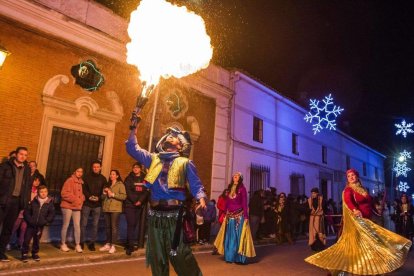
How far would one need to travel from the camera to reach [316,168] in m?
24.9

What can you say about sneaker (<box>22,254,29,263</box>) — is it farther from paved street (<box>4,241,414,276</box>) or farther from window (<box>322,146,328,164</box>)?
window (<box>322,146,328,164</box>)

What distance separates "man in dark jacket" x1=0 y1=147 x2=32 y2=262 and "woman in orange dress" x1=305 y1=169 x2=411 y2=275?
560cm

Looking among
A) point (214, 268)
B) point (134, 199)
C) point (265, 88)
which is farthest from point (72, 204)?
point (265, 88)

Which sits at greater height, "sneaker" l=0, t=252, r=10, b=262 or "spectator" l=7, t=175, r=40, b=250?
"spectator" l=7, t=175, r=40, b=250

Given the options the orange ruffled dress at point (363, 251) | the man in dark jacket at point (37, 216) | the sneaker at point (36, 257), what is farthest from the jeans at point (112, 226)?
the orange ruffled dress at point (363, 251)

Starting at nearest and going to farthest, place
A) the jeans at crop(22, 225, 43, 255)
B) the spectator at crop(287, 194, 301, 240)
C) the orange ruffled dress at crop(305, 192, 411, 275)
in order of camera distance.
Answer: the orange ruffled dress at crop(305, 192, 411, 275) < the jeans at crop(22, 225, 43, 255) < the spectator at crop(287, 194, 301, 240)

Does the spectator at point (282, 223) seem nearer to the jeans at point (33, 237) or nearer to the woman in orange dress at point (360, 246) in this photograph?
the woman in orange dress at point (360, 246)

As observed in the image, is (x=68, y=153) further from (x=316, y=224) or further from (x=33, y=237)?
(x=316, y=224)

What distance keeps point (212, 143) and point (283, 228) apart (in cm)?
475

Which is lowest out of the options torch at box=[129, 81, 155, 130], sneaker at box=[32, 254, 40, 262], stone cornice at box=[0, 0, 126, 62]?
sneaker at box=[32, 254, 40, 262]

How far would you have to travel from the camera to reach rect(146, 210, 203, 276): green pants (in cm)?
405

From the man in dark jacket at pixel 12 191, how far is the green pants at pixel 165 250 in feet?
12.7

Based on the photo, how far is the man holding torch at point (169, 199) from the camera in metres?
4.08

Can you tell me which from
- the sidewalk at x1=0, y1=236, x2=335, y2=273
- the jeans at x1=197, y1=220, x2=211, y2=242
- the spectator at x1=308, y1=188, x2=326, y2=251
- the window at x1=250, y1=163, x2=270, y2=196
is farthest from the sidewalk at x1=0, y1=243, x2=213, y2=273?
the window at x1=250, y1=163, x2=270, y2=196
